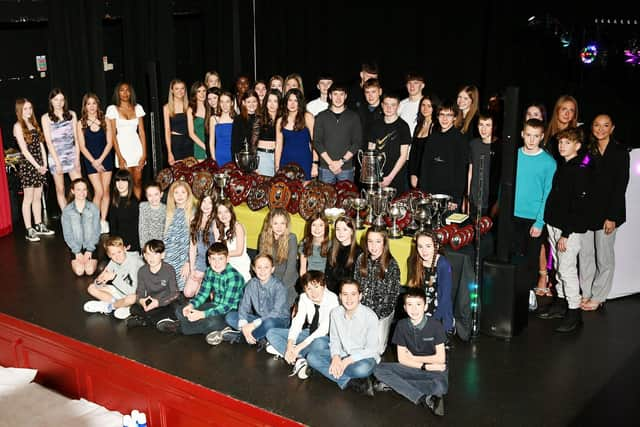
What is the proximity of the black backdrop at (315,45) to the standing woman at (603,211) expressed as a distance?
1.94 m

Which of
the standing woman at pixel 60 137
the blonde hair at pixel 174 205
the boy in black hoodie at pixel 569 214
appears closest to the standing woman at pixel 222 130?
the blonde hair at pixel 174 205

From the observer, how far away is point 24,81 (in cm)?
959

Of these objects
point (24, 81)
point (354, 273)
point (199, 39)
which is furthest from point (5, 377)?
point (199, 39)

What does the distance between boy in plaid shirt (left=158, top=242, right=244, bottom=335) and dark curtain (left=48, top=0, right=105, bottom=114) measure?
14.7ft

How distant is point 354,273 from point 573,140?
1.87m

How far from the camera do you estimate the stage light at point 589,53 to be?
7.59 m

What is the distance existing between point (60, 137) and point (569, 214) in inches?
191

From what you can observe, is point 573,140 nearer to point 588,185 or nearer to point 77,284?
point 588,185

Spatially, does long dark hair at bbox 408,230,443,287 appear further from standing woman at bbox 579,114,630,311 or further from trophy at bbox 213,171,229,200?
trophy at bbox 213,171,229,200

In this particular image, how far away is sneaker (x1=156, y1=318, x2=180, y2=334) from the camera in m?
5.66

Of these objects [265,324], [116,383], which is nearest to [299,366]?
[265,324]

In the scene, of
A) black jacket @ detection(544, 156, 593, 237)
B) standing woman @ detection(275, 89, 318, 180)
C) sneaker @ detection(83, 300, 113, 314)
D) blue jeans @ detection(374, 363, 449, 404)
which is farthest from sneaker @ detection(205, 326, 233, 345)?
black jacket @ detection(544, 156, 593, 237)

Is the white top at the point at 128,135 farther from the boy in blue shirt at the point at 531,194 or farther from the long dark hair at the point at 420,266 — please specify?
the boy in blue shirt at the point at 531,194

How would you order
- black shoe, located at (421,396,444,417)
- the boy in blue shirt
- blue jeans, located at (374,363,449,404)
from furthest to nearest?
the boy in blue shirt < blue jeans, located at (374,363,449,404) < black shoe, located at (421,396,444,417)
